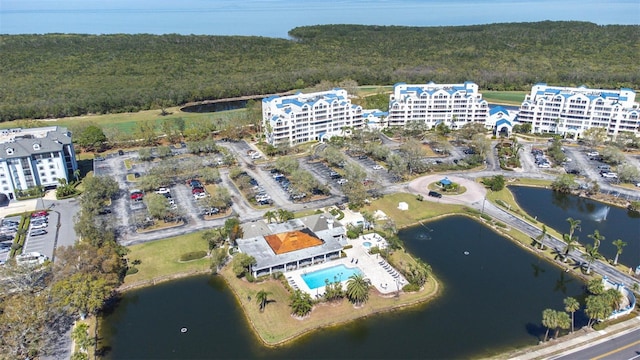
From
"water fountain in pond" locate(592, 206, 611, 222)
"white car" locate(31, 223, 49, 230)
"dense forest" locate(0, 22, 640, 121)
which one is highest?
"dense forest" locate(0, 22, 640, 121)

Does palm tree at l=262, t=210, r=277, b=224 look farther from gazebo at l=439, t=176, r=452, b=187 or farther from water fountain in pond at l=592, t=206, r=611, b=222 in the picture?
water fountain in pond at l=592, t=206, r=611, b=222

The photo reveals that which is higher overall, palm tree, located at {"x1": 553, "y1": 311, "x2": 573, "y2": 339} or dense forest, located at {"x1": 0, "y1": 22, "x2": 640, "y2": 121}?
dense forest, located at {"x1": 0, "y1": 22, "x2": 640, "y2": 121}

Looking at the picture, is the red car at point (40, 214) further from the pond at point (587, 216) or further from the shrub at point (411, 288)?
the pond at point (587, 216)

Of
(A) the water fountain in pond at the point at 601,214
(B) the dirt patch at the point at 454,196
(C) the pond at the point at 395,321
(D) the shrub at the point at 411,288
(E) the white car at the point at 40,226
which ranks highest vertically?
(E) the white car at the point at 40,226

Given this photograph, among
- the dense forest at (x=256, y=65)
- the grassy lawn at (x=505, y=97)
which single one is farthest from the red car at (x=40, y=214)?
the grassy lawn at (x=505, y=97)

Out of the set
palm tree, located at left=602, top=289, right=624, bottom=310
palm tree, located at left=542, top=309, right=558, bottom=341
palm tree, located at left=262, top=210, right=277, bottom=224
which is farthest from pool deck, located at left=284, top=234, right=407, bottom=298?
palm tree, located at left=602, top=289, right=624, bottom=310

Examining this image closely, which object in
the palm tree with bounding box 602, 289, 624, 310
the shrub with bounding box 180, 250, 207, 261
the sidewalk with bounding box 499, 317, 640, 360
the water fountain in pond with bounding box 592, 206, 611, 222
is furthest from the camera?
the water fountain in pond with bounding box 592, 206, 611, 222

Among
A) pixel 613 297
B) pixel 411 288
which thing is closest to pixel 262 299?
pixel 411 288
